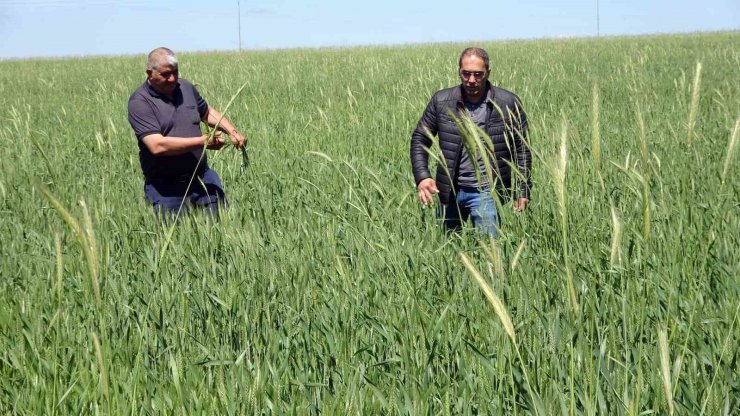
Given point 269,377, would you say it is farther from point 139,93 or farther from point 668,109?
point 668,109

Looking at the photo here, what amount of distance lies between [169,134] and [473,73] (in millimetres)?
1767

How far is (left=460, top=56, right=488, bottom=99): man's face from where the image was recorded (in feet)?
13.7

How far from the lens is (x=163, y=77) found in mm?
4605

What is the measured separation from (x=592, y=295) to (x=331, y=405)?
1.00 meters

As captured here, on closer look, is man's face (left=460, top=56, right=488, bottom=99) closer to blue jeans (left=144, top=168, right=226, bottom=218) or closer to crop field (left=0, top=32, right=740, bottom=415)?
crop field (left=0, top=32, right=740, bottom=415)

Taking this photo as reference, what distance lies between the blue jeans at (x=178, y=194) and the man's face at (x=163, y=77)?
0.53 m

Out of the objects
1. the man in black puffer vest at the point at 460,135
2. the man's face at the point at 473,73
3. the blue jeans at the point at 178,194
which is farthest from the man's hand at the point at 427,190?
the blue jeans at the point at 178,194

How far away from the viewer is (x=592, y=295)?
255 centimetres

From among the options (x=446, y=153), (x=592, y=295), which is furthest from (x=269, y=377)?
(x=446, y=153)

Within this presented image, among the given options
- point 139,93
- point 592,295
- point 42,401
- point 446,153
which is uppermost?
point 139,93

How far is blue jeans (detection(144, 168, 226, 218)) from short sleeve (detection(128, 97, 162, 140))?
1.08ft

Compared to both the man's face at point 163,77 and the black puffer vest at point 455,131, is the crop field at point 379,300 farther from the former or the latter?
the man's face at point 163,77

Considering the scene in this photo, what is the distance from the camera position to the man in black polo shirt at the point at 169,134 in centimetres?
455

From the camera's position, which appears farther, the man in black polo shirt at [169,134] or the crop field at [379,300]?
the man in black polo shirt at [169,134]
